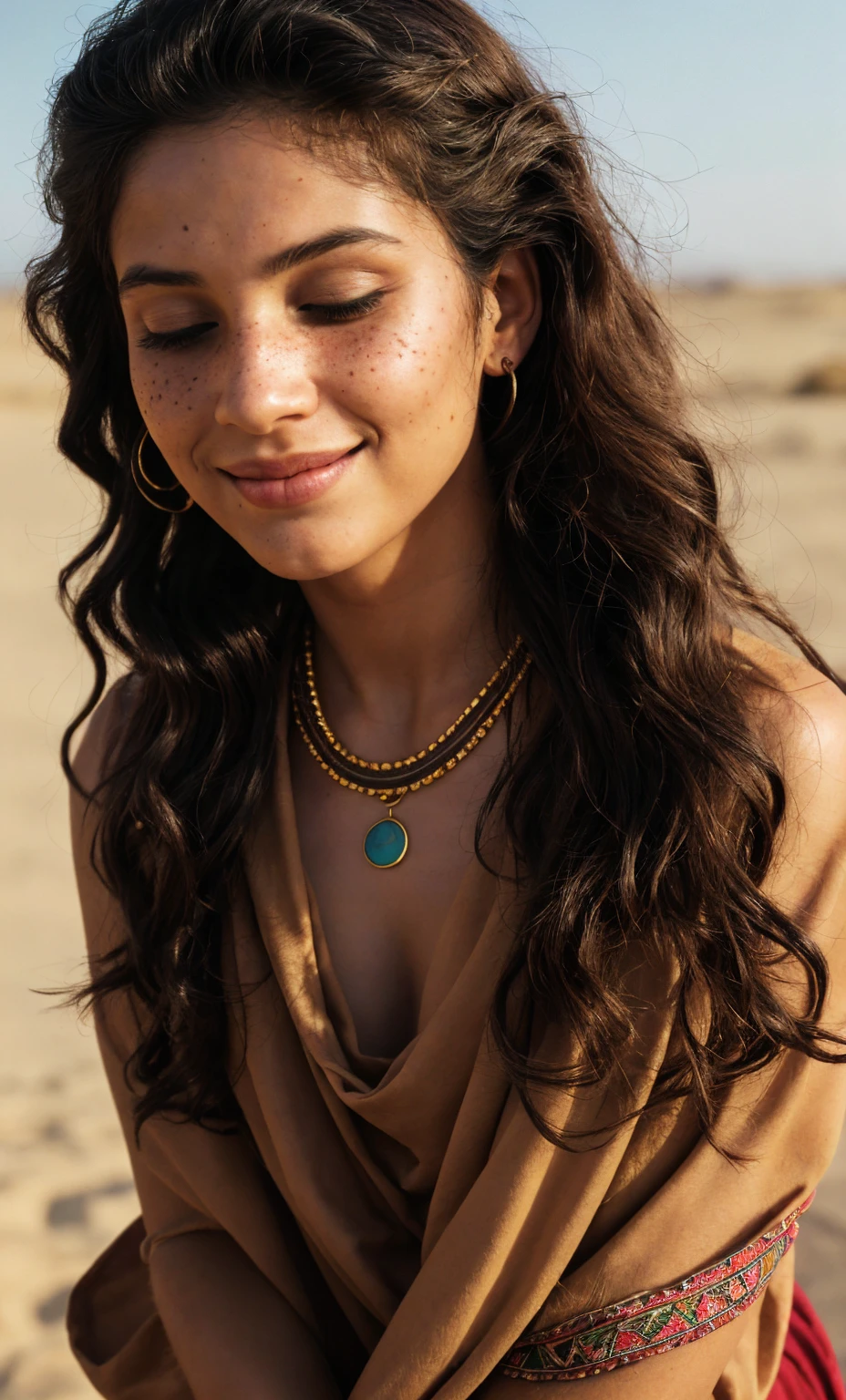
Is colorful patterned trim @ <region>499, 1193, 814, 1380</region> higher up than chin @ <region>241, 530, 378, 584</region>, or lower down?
lower down

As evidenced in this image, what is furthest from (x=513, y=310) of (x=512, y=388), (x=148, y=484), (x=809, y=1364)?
(x=809, y=1364)

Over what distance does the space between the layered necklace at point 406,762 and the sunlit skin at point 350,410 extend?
2cm

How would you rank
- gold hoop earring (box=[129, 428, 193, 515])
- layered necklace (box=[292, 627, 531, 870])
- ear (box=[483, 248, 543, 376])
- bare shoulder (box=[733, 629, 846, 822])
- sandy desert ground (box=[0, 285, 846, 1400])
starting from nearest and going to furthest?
bare shoulder (box=[733, 629, 846, 822]) → ear (box=[483, 248, 543, 376]) → layered necklace (box=[292, 627, 531, 870]) → gold hoop earring (box=[129, 428, 193, 515]) → sandy desert ground (box=[0, 285, 846, 1400])

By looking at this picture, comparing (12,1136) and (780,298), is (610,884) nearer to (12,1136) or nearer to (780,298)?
(12,1136)

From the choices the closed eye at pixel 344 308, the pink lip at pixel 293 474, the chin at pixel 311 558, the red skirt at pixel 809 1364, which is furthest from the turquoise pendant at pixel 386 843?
the red skirt at pixel 809 1364

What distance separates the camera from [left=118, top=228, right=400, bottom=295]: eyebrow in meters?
1.62

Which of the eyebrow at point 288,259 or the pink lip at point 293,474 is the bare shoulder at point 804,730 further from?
the eyebrow at point 288,259

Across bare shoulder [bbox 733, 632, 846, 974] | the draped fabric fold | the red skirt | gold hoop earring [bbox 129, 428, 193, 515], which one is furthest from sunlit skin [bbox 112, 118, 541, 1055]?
the red skirt

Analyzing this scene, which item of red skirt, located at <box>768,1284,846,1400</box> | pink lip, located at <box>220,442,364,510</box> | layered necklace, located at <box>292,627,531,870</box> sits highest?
pink lip, located at <box>220,442,364,510</box>

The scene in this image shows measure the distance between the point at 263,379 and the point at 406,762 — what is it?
2.13 ft

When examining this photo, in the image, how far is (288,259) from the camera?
63.6 inches

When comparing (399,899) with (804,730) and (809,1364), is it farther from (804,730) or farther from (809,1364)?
(809,1364)

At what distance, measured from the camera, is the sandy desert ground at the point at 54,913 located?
10.1ft

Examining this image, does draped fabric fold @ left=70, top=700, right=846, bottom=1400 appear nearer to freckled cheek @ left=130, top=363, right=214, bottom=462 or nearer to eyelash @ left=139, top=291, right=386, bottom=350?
freckled cheek @ left=130, top=363, right=214, bottom=462
